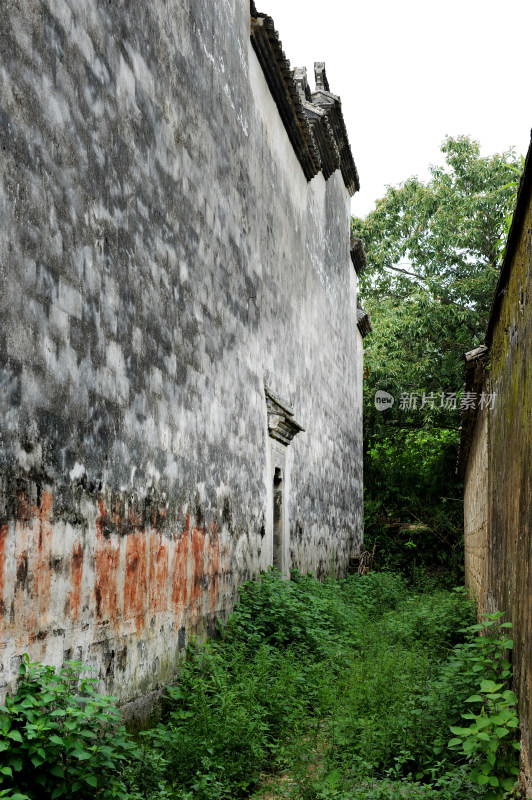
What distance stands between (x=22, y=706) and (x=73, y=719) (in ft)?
1.10

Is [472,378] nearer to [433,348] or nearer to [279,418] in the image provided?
[279,418]

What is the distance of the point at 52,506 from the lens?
12.0ft

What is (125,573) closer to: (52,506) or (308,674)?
(52,506)

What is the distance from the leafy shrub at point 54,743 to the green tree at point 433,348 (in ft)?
48.6

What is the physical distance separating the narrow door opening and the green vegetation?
2.13m

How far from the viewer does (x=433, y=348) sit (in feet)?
60.8

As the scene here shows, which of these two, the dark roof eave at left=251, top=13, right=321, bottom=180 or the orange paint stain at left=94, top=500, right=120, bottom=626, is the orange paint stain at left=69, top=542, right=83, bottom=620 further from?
the dark roof eave at left=251, top=13, right=321, bottom=180

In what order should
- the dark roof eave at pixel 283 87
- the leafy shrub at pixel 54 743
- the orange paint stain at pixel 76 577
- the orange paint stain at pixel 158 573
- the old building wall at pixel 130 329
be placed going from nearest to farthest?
the leafy shrub at pixel 54 743 → the old building wall at pixel 130 329 → the orange paint stain at pixel 76 577 → the orange paint stain at pixel 158 573 → the dark roof eave at pixel 283 87

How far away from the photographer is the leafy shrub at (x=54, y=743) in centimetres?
302

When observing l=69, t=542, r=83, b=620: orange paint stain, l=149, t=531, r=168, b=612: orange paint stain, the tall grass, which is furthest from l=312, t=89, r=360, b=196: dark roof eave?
l=69, t=542, r=83, b=620: orange paint stain

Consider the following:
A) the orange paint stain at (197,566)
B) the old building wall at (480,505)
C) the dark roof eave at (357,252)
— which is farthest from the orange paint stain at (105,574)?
the dark roof eave at (357,252)

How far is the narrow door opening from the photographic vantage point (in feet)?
31.1

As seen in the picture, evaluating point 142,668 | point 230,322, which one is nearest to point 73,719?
point 142,668

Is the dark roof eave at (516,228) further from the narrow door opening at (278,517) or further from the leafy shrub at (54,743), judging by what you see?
→ the narrow door opening at (278,517)
